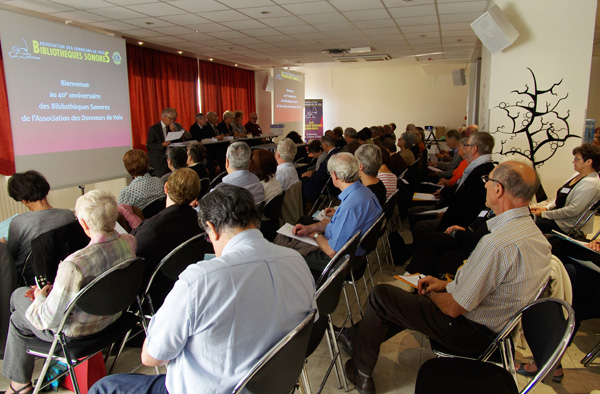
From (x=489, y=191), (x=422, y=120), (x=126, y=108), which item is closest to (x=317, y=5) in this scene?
(x=126, y=108)

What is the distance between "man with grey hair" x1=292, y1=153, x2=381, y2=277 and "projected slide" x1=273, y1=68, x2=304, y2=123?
9.17 m

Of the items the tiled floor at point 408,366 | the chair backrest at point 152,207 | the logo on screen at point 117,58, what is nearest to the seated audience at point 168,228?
the tiled floor at point 408,366

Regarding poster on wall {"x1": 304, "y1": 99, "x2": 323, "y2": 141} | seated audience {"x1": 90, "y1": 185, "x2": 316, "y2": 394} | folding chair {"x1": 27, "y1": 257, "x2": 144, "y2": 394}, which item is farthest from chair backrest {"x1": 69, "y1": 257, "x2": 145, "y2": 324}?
poster on wall {"x1": 304, "y1": 99, "x2": 323, "y2": 141}

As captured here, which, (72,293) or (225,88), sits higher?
(225,88)

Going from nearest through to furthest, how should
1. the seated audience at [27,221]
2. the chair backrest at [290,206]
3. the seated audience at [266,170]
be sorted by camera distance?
the seated audience at [27,221]
the seated audience at [266,170]
the chair backrest at [290,206]

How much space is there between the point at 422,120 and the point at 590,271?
11706mm

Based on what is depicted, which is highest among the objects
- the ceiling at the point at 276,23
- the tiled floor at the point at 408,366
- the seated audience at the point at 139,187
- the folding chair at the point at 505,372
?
the ceiling at the point at 276,23

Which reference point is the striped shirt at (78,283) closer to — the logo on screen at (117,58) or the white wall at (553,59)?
the white wall at (553,59)

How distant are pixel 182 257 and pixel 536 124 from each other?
4.03 metres

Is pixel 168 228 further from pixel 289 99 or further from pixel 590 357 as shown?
pixel 289 99

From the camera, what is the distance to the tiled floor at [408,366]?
2148 mm

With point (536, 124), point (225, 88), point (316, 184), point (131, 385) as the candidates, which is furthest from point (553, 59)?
point (225, 88)

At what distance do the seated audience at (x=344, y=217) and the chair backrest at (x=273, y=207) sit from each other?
31.0 inches

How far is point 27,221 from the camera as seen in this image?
87.7 inches
